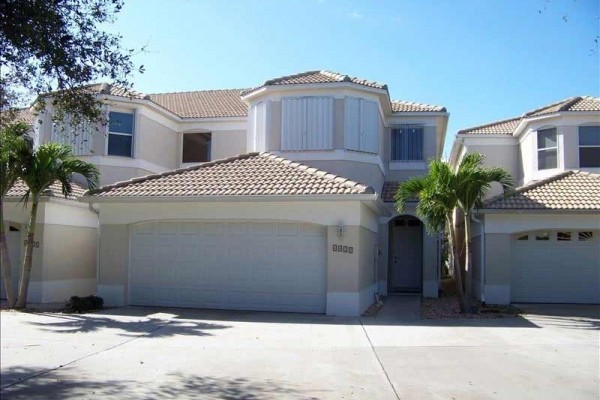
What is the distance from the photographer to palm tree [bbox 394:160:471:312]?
48.1 feet

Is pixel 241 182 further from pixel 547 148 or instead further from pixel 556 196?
pixel 547 148

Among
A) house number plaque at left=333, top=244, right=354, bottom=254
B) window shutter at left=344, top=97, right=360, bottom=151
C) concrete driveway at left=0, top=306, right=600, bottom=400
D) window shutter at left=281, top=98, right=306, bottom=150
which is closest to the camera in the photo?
concrete driveway at left=0, top=306, right=600, bottom=400

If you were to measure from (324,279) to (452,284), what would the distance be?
446 inches

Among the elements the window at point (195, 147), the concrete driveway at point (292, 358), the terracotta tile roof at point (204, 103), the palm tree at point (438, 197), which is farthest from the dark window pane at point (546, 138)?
the window at point (195, 147)

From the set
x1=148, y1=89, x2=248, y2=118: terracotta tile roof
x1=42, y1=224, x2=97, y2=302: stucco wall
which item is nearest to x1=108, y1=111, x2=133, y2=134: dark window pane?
x1=148, y1=89, x2=248, y2=118: terracotta tile roof

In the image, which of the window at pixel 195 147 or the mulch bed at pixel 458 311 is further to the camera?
the window at pixel 195 147

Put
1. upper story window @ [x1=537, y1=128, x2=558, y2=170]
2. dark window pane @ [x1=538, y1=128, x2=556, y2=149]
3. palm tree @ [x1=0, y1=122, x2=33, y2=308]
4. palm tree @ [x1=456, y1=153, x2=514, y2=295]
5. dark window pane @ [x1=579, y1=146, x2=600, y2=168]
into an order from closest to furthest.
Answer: palm tree @ [x1=0, y1=122, x2=33, y2=308] < palm tree @ [x1=456, y1=153, x2=514, y2=295] < dark window pane @ [x1=579, y1=146, x2=600, y2=168] < upper story window @ [x1=537, y1=128, x2=558, y2=170] < dark window pane @ [x1=538, y1=128, x2=556, y2=149]

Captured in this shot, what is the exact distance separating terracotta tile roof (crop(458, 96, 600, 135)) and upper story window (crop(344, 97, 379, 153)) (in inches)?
213

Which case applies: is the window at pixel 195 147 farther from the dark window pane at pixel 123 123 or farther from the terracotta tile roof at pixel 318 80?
the terracotta tile roof at pixel 318 80

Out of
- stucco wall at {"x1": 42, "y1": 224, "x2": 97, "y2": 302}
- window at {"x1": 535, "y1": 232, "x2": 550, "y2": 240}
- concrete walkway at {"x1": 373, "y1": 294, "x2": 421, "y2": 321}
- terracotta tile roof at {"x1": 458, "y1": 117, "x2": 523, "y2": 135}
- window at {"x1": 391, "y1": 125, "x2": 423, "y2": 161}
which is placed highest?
terracotta tile roof at {"x1": 458, "y1": 117, "x2": 523, "y2": 135}

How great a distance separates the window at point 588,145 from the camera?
20109 millimetres

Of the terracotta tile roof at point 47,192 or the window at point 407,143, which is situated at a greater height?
the window at point 407,143

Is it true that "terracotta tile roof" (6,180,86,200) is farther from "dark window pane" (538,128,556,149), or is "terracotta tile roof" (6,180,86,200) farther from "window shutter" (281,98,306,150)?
Result: "dark window pane" (538,128,556,149)

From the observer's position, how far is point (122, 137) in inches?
811
